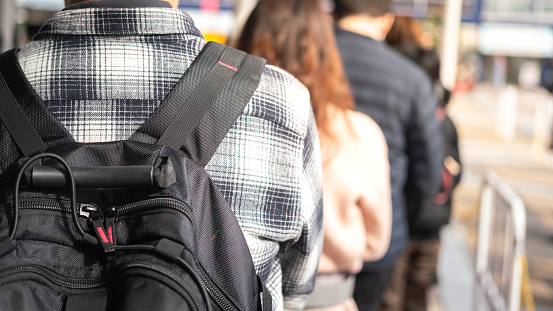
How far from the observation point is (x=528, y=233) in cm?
787

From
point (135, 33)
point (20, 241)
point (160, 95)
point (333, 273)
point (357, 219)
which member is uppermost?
point (135, 33)

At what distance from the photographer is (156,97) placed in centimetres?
130

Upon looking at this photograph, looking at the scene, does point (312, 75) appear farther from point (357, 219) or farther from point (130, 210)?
point (130, 210)

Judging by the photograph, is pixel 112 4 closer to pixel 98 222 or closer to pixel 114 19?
pixel 114 19

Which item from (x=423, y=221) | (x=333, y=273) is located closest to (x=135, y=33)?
(x=333, y=273)

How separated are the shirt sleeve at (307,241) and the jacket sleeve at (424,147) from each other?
1.50 m

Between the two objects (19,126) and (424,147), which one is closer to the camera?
(19,126)

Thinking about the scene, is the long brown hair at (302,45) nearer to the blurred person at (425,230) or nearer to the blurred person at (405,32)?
the blurred person at (425,230)

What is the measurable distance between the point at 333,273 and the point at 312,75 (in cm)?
79

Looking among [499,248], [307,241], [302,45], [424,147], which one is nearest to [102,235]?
[307,241]

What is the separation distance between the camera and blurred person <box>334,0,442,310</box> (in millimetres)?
2994

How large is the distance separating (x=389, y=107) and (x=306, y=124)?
1.62 meters

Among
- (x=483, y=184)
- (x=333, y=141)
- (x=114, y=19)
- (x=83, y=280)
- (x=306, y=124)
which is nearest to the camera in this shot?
(x=83, y=280)

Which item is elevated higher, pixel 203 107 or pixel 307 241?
pixel 203 107
